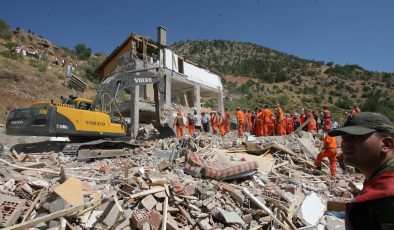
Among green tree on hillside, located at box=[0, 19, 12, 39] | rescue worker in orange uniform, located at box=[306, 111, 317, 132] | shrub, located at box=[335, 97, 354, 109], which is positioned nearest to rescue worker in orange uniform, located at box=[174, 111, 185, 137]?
rescue worker in orange uniform, located at box=[306, 111, 317, 132]

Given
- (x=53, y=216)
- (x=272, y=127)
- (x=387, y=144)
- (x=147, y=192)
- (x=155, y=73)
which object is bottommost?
(x=53, y=216)

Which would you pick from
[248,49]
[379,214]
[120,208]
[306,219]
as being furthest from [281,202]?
[248,49]

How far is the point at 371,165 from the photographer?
1.96 meters

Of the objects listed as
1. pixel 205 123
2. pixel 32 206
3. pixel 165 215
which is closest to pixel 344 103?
pixel 205 123

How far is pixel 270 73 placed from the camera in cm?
8225

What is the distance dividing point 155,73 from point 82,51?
44.0 meters

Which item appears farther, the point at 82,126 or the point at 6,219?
the point at 82,126

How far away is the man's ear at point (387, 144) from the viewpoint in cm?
193

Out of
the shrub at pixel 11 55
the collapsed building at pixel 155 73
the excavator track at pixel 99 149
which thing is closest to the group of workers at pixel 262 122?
the collapsed building at pixel 155 73

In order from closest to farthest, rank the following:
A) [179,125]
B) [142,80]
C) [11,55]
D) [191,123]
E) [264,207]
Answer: [264,207] → [142,80] → [179,125] → [191,123] → [11,55]

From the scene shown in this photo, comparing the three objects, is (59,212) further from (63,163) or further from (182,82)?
(182,82)

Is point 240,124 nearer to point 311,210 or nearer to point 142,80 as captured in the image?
point 142,80

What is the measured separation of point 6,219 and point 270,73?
263 feet

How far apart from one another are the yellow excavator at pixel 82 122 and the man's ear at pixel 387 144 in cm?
1141
